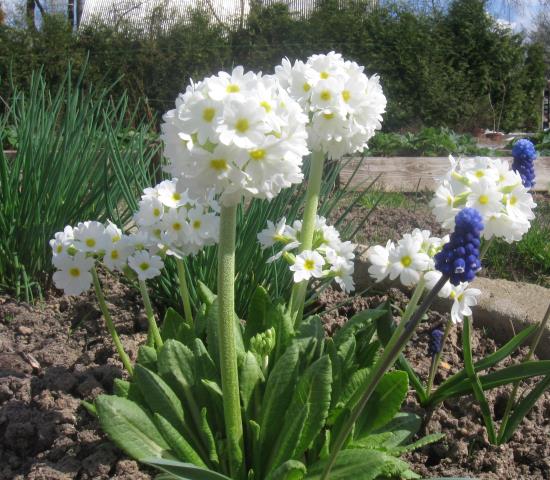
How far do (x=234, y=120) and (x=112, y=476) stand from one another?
0.88 meters

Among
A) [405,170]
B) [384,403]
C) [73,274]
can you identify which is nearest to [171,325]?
[73,274]

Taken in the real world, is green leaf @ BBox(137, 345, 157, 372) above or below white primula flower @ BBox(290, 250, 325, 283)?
below

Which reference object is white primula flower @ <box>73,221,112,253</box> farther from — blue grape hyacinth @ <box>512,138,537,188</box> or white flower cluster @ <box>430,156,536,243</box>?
blue grape hyacinth @ <box>512,138,537,188</box>

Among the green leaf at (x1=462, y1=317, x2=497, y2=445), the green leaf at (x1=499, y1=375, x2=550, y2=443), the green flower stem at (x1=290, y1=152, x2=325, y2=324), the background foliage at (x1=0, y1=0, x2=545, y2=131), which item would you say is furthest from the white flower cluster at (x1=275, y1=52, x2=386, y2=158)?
the background foliage at (x1=0, y1=0, x2=545, y2=131)

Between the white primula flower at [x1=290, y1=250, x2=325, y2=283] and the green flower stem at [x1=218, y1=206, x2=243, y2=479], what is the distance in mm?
235

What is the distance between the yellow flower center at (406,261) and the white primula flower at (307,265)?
19cm

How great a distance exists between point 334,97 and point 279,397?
615mm

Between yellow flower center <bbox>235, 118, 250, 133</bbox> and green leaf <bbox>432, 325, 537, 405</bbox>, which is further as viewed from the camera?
green leaf <bbox>432, 325, 537, 405</bbox>

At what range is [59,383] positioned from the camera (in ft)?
5.80

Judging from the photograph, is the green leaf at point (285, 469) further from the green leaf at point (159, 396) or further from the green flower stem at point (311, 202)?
the green flower stem at point (311, 202)

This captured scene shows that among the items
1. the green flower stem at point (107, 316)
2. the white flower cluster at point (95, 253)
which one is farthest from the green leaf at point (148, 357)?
the white flower cluster at point (95, 253)

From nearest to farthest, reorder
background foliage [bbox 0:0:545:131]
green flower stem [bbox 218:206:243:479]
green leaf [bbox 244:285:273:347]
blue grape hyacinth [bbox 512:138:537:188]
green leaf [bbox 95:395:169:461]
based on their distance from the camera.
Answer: green flower stem [bbox 218:206:243:479] < green leaf [bbox 95:395:169:461] < blue grape hyacinth [bbox 512:138:537:188] < green leaf [bbox 244:285:273:347] < background foliage [bbox 0:0:545:131]

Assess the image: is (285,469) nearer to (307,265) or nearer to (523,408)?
(307,265)

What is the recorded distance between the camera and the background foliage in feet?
32.0
